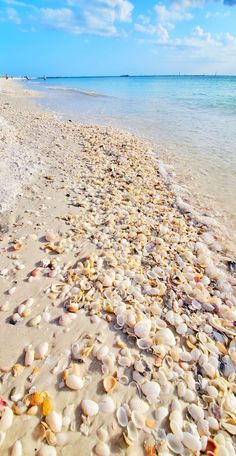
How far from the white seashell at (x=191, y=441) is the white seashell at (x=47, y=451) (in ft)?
3.08

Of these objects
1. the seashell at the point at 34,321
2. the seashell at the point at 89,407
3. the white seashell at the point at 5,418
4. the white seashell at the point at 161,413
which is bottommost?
the white seashell at the point at 161,413

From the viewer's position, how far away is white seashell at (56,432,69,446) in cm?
199

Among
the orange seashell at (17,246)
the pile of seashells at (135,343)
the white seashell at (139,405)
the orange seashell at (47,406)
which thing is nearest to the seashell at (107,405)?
the pile of seashells at (135,343)

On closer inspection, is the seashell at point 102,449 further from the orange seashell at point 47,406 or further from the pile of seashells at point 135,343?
the orange seashell at point 47,406

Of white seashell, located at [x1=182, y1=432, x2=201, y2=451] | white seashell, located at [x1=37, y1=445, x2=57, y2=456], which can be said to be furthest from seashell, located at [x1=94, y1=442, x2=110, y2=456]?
white seashell, located at [x1=182, y1=432, x2=201, y2=451]

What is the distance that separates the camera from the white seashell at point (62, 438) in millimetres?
1990

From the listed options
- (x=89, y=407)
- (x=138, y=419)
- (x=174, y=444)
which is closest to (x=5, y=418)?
(x=89, y=407)

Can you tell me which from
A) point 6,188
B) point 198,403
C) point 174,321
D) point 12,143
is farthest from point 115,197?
point 12,143

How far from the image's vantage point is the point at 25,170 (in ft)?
22.0

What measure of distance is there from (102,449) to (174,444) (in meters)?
0.53

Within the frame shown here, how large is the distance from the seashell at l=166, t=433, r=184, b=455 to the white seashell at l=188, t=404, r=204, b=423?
0.80 feet

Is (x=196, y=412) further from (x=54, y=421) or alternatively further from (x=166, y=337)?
(x=54, y=421)

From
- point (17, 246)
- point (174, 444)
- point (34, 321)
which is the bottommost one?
point (174, 444)

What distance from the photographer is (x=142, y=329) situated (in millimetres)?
2750
